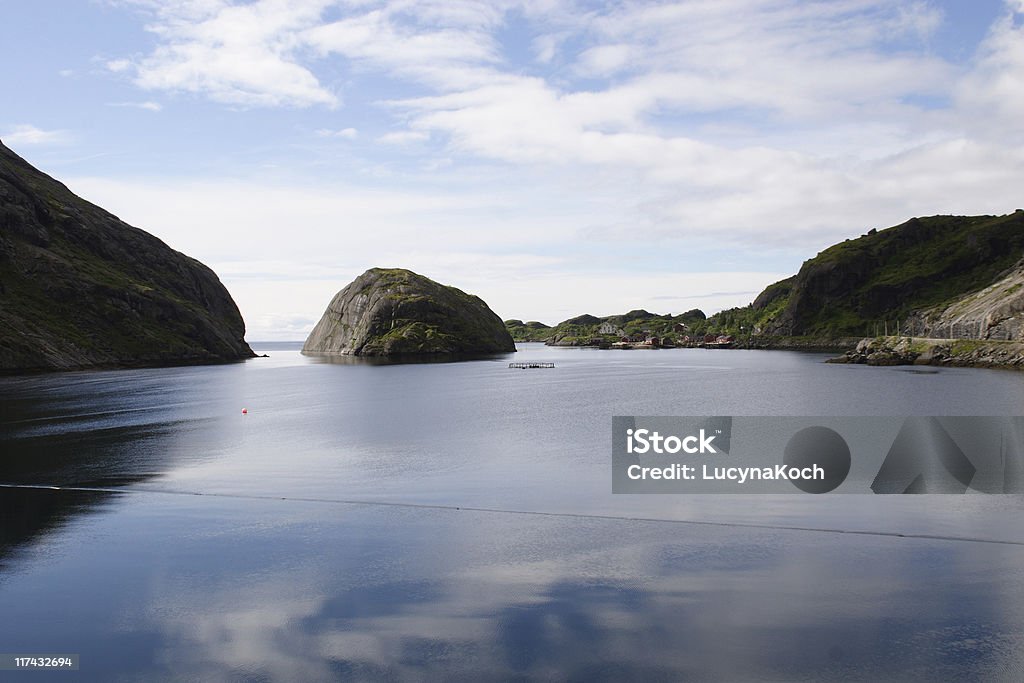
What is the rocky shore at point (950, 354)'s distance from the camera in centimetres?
15262

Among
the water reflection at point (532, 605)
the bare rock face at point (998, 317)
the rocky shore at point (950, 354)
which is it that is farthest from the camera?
the bare rock face at point (998, 317)

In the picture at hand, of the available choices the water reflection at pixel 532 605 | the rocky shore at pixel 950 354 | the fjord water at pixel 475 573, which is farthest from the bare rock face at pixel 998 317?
the water reflection at pixel 532 605

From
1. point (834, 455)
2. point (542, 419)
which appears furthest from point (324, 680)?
point (542, 419)

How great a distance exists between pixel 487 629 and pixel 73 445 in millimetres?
48415

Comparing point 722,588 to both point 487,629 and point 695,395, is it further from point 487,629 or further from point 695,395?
point 695,395

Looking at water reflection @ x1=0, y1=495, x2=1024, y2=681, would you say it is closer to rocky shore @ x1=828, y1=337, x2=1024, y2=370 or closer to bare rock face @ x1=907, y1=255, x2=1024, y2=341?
rocky shore @ x1=828, y1=337, x2=1024, y2=370

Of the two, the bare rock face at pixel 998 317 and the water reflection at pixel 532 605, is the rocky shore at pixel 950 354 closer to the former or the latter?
the bare rock face at pixel 998 317

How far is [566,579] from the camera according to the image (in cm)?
2416

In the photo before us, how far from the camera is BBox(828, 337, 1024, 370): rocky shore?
501ft

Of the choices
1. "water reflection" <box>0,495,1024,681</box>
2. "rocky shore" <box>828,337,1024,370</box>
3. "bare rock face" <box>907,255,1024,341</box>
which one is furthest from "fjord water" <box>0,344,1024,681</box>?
"bare rock face" <box>907,255,1024,341</box>

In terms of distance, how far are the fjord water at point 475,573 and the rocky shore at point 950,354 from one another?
139320mm

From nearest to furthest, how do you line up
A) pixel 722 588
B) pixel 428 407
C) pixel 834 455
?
pixel 722 588
pixel 834 455
pixel 428 407

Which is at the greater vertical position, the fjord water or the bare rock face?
the bare rock face

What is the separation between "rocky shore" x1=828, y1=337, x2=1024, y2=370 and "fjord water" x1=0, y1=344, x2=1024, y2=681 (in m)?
139
